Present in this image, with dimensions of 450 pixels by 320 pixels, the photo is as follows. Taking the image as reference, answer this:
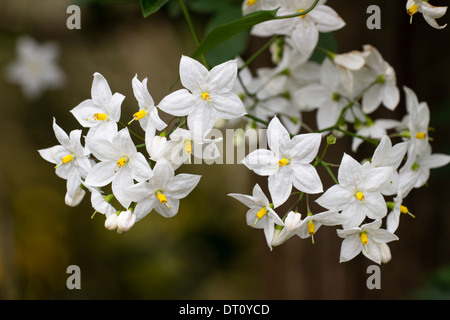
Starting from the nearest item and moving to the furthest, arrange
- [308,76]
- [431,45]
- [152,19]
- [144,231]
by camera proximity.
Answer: [308,76], [431,45], [152,19], [144,231]

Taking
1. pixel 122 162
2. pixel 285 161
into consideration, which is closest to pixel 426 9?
pixel 285 161

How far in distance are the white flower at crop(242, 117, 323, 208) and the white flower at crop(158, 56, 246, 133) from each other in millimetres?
71

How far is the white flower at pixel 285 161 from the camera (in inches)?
29.4

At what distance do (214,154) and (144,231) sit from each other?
6.35 ft

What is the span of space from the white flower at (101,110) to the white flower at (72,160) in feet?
0.10

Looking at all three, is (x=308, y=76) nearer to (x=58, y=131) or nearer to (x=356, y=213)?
(x=356, y=213)

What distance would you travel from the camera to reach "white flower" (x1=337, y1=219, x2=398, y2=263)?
765 mm

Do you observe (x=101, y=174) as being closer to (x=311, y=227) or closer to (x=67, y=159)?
(x=67, y=159)

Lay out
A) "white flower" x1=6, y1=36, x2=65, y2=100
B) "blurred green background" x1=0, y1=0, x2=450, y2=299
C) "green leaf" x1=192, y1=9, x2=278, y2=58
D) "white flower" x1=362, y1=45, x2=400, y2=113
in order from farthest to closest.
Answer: "white flower" x1=6, y1=36, x2=65, y2=100 → "blurred green background" x1=0, y1=0, x2=450, y2=299 → "white flower" x1=362, y1=45, x2=400, y2=113 → "green leaf" x1=192, y1=9, x2=278, y2=58

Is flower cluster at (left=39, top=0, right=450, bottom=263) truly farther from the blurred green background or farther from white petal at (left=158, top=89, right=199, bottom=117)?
the blurred green background

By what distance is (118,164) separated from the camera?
738mm

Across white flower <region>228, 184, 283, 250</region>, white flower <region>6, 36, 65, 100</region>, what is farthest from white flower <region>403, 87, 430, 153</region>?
white flower <region>6, 36, 65, 100</region>
